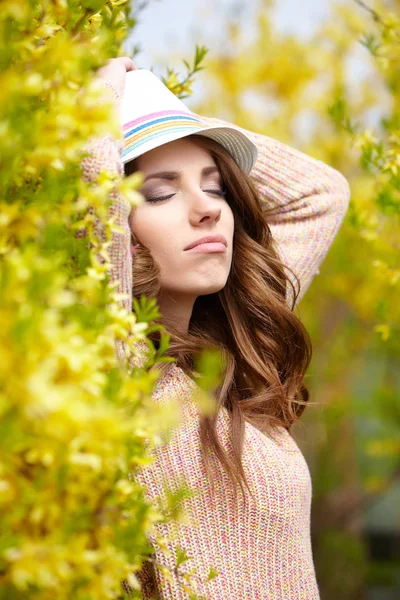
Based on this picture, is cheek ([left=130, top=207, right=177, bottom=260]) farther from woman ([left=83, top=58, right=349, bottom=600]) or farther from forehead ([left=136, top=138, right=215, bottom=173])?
forehead ([left=136, top=138, right=215, bottom=173])

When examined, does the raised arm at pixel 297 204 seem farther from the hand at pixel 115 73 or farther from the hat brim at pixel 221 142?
the hand at pixel 115 73

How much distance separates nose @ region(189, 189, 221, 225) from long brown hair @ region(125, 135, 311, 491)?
200mm

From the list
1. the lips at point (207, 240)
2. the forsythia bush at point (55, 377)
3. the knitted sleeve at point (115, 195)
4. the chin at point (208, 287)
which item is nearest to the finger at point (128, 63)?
the knitted sleeve at point (115, 195)

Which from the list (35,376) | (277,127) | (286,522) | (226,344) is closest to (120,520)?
(35,376)

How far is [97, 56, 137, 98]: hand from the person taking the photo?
6.08 ft

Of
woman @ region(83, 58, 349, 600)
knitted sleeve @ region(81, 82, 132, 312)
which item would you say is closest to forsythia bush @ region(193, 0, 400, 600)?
woman @ region(83, 58, 349, 600)

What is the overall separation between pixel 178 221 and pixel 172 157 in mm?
185

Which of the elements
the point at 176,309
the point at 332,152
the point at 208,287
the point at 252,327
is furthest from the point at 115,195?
the point at 332,152

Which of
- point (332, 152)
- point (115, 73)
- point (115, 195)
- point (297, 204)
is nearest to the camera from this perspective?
point (115, 195)

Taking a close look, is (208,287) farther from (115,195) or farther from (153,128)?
(115,195)

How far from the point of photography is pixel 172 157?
2.04 meters

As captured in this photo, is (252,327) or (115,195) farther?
(252,327)

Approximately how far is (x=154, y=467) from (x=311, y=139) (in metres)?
4.92

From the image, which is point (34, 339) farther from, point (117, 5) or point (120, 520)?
point (117, 5)
